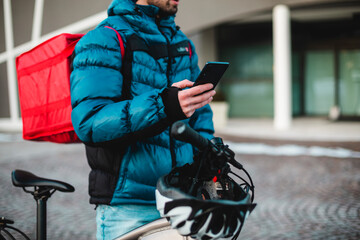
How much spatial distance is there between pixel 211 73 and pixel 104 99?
16.1 inches

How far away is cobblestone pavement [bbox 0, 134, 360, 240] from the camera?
419cm

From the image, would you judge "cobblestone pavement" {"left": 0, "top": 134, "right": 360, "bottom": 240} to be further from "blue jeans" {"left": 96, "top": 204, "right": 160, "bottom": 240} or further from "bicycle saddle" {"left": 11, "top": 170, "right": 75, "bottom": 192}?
"blue jeans" {"left": 96, "top": 204, "right": 160, "bottom": 240}

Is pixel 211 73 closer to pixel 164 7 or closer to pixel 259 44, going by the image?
pixel 164 7

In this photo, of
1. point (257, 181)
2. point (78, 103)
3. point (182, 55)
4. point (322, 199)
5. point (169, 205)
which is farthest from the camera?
point (257, 181)

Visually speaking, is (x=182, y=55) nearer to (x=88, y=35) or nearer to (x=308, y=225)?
(x=88, y=35)

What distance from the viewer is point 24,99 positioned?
73.7 inches

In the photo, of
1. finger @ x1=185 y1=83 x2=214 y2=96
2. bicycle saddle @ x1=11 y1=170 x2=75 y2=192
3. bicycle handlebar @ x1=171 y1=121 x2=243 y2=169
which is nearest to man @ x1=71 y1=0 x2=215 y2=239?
finger @ x1=185 y1=83 x2=214 y2=96

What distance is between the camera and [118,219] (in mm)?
1637

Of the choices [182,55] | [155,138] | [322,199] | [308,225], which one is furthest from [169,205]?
[322,199]

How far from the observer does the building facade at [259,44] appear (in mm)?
13016

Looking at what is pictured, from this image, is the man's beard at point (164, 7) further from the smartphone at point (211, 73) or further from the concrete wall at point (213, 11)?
the concrete wall at point (213, 11)

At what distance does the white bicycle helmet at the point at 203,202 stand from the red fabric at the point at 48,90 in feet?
2.21

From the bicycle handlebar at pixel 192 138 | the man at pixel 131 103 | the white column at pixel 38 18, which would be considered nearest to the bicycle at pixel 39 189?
the man at pixel 131 103

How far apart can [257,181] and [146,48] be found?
4992mm
